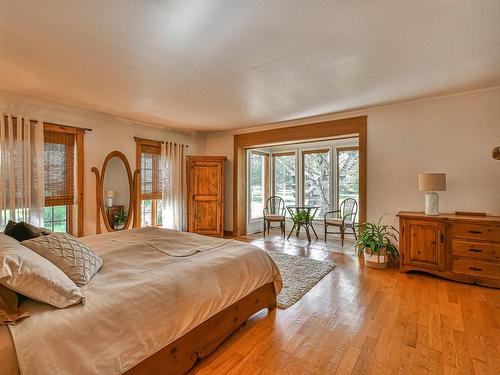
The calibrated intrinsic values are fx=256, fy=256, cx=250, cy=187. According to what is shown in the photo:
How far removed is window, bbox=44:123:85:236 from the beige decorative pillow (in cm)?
273

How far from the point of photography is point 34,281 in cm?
121

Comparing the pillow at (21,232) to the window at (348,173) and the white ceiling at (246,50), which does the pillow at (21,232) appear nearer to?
the white ceiling at (246,50)

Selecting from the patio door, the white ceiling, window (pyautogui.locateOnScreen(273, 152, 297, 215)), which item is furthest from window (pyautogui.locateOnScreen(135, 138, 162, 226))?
window (pyautogui.locateOnScreen(273, 152, 297, 215))

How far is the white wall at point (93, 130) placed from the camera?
142 inches

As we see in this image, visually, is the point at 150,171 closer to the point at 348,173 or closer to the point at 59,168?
the point at 59,168

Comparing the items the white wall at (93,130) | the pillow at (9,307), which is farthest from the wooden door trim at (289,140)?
the pillow at (9,307)

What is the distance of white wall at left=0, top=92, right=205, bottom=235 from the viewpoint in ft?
11.9

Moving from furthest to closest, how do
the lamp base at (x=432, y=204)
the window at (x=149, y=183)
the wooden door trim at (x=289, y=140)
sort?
the window at (x=149, y=183) < the wooden door trim at (x=289, y=140) < the lamp base at (x=432, y=204)

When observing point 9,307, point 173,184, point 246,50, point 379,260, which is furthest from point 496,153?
point 173,184

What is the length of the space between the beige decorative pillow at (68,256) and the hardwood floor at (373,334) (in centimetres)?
94

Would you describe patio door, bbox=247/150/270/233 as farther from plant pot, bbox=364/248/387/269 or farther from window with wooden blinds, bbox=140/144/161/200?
plant pot, bbox=364/248/387/269

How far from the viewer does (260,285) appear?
2.27 metres

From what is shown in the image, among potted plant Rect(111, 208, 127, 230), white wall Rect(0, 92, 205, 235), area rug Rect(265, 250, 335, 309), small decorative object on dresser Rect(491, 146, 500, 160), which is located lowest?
area rug Rect(265, 250, 335, 309)

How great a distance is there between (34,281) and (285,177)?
5893 millimetres
